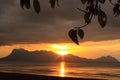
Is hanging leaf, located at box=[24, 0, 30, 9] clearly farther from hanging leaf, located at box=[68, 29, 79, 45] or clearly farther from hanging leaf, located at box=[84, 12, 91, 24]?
hanging leaf, located at box=[84, 12, 91, 24]

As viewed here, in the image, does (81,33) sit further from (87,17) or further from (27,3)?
(27,3)

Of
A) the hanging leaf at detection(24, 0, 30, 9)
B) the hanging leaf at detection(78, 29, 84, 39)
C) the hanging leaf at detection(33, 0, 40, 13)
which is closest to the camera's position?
the hanging leaf at detection(33, 0, 40, 13)

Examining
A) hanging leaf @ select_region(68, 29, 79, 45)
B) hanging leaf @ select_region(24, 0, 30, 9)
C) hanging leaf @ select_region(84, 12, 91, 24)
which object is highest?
hanging leaf @ select_region(24, 0, 30, 9)

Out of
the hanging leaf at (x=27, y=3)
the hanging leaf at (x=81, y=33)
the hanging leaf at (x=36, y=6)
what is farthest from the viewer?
the hanging leaf at (x=81, y=33)

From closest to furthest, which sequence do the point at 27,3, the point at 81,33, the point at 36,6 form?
1. the point at 36,6
2. the point at 27,3
3. the point at 81,33

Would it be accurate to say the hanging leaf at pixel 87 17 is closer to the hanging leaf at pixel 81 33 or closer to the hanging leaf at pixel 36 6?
the hanging leaf at pixel 81 33

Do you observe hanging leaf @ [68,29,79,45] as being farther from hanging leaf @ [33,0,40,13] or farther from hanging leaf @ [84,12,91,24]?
hanging leaf @ [33,0,40,13]

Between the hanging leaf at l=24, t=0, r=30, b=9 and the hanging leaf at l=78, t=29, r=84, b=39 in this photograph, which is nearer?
the hanging leaf at l=24, t=0, r=30, b=9

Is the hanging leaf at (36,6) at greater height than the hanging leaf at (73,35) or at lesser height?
greater

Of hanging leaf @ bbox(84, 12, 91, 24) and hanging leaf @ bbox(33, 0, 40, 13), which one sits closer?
hanging leaf @ bbox(33, 0, 40, 13)

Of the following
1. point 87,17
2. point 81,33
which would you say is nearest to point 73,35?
point 81,33

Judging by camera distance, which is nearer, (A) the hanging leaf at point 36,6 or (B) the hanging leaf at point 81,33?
(A) the hanging leaf at point 36,6

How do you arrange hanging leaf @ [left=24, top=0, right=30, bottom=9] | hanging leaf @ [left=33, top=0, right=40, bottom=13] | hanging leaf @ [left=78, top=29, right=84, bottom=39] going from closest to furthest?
hanging leaf @ [left=33, top=0, right=40, bottom=13] < hanging leaf @ [left=24, top=0, right=30, bottom=9] < hanging leaf @ [left=78, top=29, right=84, bottom=39]

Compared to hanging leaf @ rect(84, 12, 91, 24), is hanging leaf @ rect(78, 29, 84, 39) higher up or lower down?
lower down
